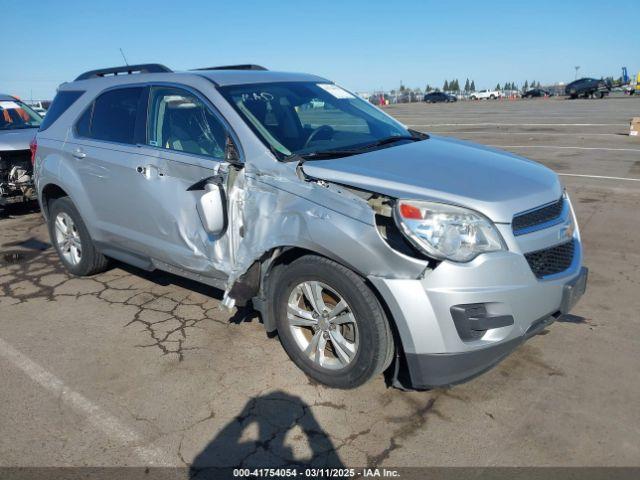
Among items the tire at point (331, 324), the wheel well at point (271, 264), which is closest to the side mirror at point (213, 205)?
the wheel well at point (271, 264)

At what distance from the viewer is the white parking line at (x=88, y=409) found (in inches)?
107

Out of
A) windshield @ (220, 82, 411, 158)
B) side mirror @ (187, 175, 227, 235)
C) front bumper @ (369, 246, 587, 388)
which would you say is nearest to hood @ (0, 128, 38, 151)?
windshield @ (220, 82, 411, 158)

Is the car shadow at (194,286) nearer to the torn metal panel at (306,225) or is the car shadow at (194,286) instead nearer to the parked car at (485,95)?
the torn metal panel at (306,225)

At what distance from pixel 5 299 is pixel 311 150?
335cm

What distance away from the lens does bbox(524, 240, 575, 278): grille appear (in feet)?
9.21

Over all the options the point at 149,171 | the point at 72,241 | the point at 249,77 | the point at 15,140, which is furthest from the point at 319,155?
the point at 15,140

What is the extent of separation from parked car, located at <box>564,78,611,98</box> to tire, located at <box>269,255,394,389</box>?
165ft

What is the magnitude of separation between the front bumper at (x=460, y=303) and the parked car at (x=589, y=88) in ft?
165

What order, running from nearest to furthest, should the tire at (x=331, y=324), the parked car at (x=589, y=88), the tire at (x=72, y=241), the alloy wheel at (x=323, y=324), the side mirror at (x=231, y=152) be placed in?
the tire at (x=331, y=324)
the alloy wheel at (x=323, y=324)
the side mirror at (x=231, y=152)
the tire at (x=72, y=241)
the parked car at (x=589, y=88)

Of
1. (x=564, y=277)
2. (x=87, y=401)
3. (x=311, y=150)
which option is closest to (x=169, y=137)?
(x=311, y=150)

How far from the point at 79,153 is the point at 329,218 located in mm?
2894

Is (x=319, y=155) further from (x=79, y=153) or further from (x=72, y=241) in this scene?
(x=72, y=241)

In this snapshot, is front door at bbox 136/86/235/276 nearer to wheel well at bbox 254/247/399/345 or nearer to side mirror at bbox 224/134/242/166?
side mirror at bbox 224/134/242/166

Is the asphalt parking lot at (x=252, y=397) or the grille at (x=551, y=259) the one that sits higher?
the grille at (x=551, y=259)
